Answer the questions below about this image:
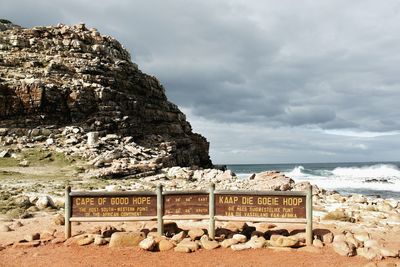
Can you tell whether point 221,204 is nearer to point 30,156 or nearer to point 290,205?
point 290,205

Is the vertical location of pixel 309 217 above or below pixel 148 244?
above

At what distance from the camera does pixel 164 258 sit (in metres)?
9.94

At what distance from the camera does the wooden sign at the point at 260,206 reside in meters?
10.9

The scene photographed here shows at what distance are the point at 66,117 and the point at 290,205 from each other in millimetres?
41585

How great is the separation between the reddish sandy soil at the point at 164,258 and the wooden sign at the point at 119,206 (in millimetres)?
1144

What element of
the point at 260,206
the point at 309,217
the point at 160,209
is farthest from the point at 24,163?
the point at 309,217

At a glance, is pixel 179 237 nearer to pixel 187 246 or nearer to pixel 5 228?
pixel 187 246

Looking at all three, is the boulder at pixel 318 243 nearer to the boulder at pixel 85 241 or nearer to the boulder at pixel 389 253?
the boulder at pixel 389 253

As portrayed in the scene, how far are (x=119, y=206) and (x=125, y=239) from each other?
1059mm

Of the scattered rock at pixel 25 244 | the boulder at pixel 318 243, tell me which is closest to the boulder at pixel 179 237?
the boulder at pixel 318 243

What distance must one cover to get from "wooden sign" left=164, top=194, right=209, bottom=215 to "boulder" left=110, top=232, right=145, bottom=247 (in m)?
1.11

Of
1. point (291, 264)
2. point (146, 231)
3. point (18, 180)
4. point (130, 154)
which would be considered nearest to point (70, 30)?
point (130, 154)

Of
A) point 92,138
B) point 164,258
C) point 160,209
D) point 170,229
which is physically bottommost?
point 164,258

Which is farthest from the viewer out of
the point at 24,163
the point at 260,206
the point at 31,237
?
the point at 24,163
